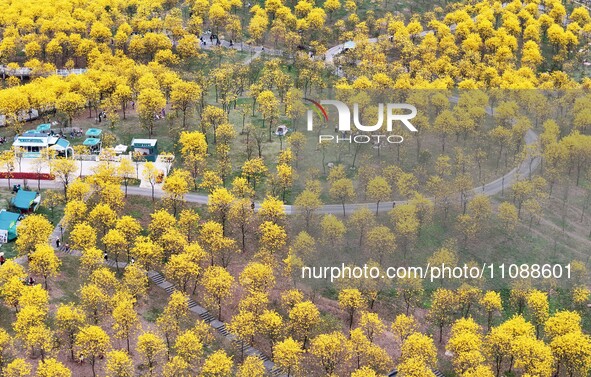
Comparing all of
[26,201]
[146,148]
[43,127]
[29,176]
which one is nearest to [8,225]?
[26,201]

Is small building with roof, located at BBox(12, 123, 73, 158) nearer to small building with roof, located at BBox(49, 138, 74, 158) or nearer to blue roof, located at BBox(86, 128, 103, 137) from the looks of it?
small building with roof, located at BBox(49, 138, 74, 158)

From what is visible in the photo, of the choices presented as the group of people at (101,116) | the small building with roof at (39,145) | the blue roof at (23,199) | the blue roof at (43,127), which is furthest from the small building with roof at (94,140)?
the blue roof at (23,199)

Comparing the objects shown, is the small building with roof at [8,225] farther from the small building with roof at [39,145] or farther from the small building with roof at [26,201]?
the small building with roof at [39,145]

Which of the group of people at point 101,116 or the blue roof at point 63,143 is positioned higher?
the group of people at point 101,116

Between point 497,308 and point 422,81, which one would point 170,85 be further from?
point 497,308

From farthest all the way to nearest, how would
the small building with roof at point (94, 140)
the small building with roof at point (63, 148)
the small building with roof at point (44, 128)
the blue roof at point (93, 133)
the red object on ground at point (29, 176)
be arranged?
the small building with roof at point (44, 128), the blue roof at point (93, 133), the small building with roof at point (94, 140), the small building with roof at point (63, 148), the red object on ground at point (29, 176)

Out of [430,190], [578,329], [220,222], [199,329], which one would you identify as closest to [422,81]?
[430,190]

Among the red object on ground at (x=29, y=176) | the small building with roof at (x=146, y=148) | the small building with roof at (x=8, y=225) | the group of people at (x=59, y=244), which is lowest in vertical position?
the group of people at (x=59, y=244)

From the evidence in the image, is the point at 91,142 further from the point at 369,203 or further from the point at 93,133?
the point at 369,203

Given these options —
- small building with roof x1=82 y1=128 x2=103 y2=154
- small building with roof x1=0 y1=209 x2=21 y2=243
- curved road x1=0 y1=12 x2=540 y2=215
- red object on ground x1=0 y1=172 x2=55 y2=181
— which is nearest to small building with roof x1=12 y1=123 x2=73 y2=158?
small building with roof x1=82 y1=128 x2=103 y2=154
